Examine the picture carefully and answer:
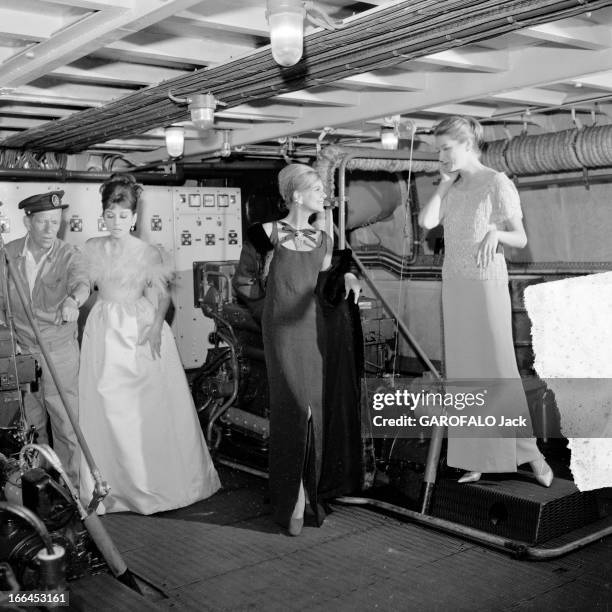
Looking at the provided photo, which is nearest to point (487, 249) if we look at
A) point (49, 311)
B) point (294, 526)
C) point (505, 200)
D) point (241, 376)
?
point (505, 200)

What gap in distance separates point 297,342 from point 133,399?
1107mm

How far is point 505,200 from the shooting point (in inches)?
159

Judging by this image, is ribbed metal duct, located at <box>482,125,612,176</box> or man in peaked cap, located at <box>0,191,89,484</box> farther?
ribbed metal duct, located at <box>482,125,612,176</box>

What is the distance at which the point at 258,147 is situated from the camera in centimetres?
798

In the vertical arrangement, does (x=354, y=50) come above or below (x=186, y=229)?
above

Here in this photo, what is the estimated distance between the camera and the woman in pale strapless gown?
4.93 meters

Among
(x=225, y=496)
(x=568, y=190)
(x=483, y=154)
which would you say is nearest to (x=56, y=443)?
(x=225, y=496)

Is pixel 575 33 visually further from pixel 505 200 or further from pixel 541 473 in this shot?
pixel 541 473

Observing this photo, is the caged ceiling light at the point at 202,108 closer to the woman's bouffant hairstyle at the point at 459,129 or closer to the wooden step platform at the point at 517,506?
the woman's bouffant hairstyle at the point at 459,129

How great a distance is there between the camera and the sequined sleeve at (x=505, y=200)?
13.3ft

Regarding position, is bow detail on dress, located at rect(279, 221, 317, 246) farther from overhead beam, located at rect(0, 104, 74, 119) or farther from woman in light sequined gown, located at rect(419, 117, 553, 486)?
overhead beam, located at rect(0, 104, 74, 119)


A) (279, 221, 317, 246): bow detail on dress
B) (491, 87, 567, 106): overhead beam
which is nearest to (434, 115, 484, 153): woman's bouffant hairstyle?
(279, 221, 317, 246): bow detail on dress

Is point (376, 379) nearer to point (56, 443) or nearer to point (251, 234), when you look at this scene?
point (251, 234)

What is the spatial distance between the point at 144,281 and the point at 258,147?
318 centimetres
